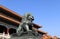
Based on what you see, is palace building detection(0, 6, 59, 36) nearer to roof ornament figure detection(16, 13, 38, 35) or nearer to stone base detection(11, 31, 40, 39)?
roof ornament figure detection(16, 13, 38, 35)

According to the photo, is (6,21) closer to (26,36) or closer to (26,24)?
(26,24)

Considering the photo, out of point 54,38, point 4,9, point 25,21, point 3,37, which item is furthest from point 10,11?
point 25,21

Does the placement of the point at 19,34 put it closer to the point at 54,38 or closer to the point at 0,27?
the point at 54,38

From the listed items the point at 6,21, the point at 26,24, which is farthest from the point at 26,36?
the point at 6,21

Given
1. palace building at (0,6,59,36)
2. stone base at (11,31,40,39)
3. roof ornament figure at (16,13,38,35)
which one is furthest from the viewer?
palace building at (0,6,59,36)

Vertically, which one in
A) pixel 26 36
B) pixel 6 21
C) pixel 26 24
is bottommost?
pixel 26 36

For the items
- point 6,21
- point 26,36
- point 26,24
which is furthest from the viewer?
point 6,21

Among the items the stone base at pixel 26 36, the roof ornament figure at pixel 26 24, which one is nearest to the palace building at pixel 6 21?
the roof ornament figure at pixel 26 24

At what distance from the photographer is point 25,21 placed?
8578mm

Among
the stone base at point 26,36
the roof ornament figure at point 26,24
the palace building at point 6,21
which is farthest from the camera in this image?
the palace building at point 6,21

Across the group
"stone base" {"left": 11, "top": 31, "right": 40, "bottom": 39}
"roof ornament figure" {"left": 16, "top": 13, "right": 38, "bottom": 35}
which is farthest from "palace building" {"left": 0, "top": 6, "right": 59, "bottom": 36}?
"stone base" {"left": 11, "top": 31, "right": 40, "bottom": 39}

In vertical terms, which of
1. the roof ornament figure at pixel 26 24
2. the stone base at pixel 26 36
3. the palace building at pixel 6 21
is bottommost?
the stone base at pixel 26 36

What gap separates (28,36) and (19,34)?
44cm

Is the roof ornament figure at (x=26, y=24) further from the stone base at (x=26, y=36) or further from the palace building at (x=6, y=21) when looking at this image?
the palace building at (x=6, y=21)
